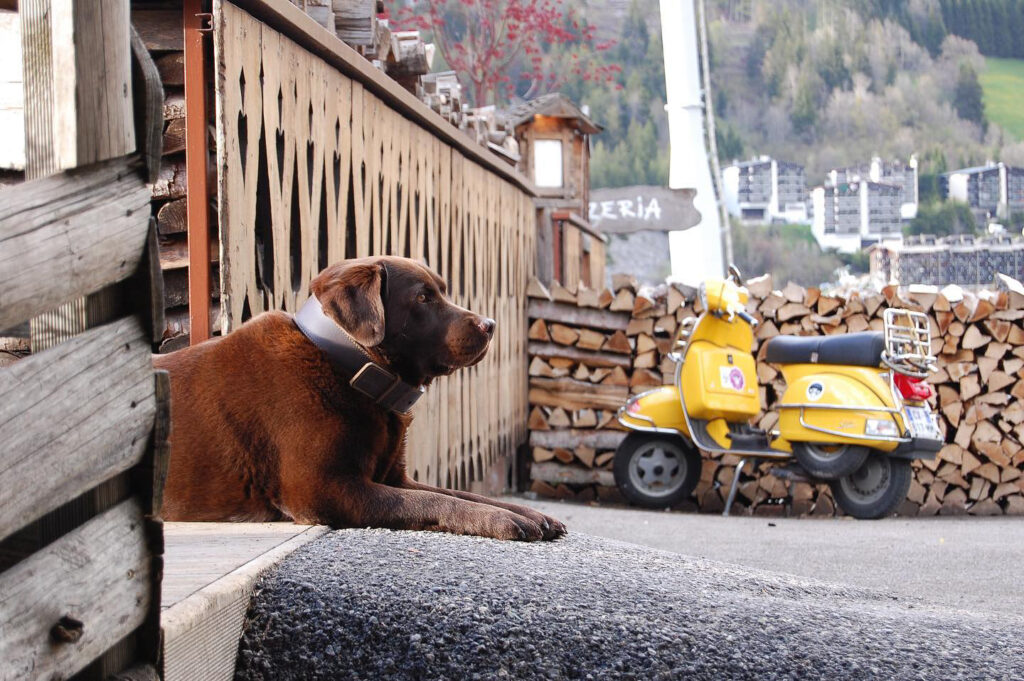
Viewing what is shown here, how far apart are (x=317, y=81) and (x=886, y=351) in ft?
14.8

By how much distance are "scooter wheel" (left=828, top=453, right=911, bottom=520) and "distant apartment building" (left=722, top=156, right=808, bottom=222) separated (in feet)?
91.6

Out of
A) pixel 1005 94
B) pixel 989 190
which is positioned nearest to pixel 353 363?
pixel 989 190

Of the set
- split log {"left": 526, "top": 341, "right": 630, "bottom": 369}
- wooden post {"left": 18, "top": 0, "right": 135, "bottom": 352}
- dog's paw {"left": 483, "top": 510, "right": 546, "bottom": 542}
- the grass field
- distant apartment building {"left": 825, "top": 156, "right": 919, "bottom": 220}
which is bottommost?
dog's paw {"left": 483, "top": 510, "right": 546, "bottom": 542}

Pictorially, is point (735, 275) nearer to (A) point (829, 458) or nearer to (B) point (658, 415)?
(B) point (658, 415)

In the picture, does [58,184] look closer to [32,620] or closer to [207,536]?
[32,620]

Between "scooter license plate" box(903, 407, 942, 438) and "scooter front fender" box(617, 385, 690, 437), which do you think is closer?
"scooter license plate" box(903, 407, 942, 438)

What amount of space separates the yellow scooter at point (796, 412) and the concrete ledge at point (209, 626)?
5.57m

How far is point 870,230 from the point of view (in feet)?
105

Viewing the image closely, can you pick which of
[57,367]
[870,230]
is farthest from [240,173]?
[870,230]

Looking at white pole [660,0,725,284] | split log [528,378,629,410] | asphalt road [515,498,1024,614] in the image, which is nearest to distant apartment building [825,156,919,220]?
white pole [660,0,725,284]

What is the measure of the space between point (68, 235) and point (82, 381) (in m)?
0.21

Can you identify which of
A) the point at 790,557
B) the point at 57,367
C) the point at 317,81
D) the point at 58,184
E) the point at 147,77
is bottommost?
the point at 790,557

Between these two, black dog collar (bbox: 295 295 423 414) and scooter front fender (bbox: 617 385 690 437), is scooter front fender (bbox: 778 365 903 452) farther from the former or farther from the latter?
black dog collar (bbox: 295 295 423 414)

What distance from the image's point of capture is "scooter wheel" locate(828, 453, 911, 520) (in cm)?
716
